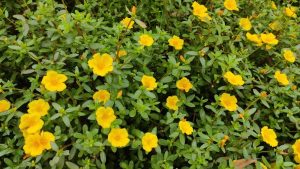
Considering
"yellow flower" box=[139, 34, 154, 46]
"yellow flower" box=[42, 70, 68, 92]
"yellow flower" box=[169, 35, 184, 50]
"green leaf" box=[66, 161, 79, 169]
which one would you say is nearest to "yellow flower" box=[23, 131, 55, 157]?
"green leaf" box=[66, 161, 79, 169]

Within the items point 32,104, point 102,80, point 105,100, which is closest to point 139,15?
point 102,80

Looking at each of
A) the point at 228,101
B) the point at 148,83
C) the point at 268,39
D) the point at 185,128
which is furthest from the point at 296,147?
the point at 148,83

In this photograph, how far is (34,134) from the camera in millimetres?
1602

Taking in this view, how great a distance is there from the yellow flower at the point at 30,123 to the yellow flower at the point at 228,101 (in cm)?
88

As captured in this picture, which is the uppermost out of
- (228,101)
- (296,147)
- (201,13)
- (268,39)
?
(201,13)

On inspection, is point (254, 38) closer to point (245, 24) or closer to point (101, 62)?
point (245, 24)

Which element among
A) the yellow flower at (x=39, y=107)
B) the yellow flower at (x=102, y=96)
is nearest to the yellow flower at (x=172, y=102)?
the yellow flower at (x=102, y=96)

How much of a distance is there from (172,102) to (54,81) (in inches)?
23.1

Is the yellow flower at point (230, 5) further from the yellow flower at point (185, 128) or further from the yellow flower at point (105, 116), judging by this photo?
the yellow flower at point (105, 116)

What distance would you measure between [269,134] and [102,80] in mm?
884

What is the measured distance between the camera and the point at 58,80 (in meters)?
1.72

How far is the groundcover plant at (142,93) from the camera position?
5.57 feet

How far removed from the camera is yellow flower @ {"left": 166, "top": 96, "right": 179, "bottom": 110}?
1903 mm

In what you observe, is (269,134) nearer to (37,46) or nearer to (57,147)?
(57,147)
